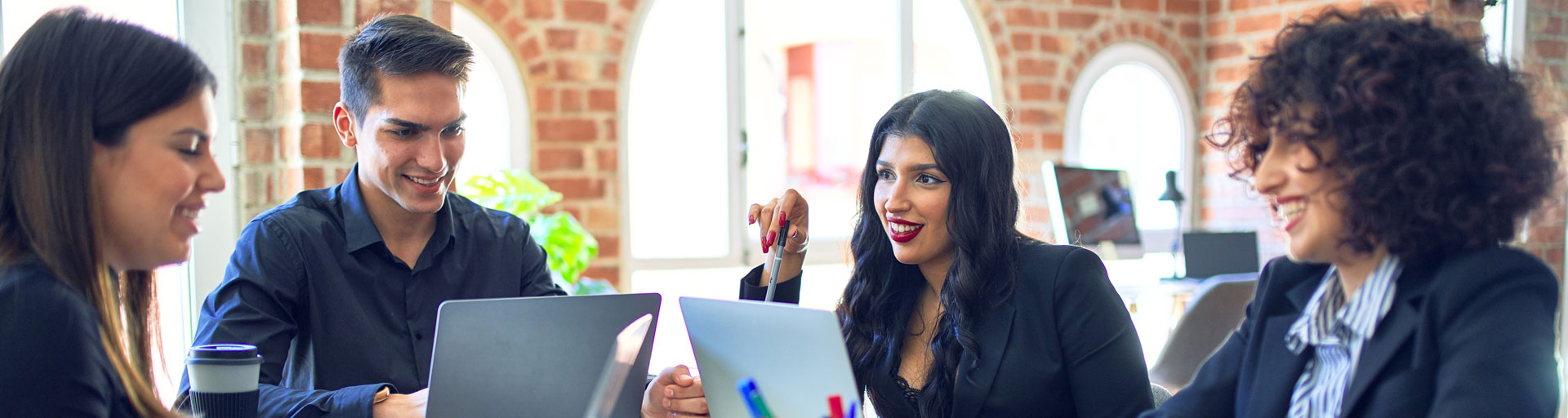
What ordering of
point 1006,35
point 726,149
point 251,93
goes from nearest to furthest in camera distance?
point 251,93 → point 726,149 → point 1006,35

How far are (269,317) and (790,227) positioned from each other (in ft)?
2.63

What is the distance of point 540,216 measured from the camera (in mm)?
3053

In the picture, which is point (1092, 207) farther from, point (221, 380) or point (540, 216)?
point (221, 380)

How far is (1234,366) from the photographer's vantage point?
3.71 feet

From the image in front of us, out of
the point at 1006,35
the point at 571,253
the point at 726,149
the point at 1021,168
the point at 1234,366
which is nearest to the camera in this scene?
the point at 1234,366

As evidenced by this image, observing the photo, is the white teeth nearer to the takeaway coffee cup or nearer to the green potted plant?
the takeaway coffee cup

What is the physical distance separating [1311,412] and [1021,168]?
79 cm

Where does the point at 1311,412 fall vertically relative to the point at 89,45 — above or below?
below

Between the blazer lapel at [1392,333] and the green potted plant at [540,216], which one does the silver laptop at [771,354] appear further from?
the green potted plant at [540,216]

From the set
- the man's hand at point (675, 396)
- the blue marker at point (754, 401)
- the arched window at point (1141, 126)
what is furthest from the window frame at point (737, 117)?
the blue marker at point (754, 401)

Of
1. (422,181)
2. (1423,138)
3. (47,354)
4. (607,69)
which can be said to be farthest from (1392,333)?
(607,69)

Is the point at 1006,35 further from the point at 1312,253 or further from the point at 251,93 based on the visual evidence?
the point at 1312,253

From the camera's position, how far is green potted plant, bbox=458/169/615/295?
2863 millimetres

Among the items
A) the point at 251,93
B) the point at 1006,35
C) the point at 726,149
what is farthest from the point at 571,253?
the point at 1006,35
